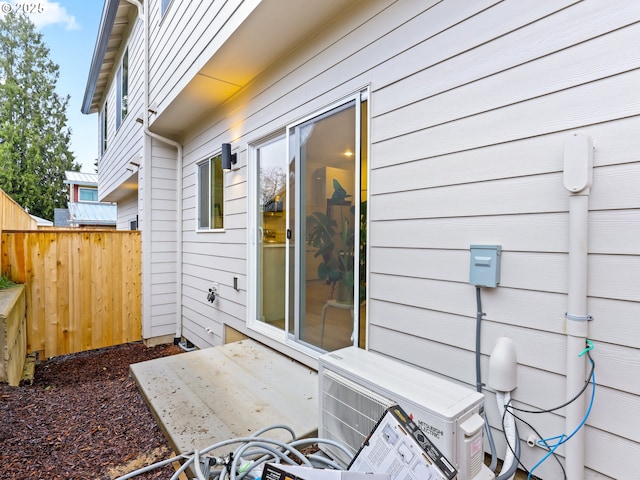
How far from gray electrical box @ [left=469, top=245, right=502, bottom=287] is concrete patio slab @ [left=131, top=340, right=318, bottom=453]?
122 centimetres

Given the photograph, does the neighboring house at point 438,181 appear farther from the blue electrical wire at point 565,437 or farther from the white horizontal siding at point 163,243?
the white horizontal siding at point 163,243

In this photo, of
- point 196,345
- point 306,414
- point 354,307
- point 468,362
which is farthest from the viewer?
point 196,345

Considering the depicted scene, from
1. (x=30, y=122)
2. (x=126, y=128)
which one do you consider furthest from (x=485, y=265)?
(x=30, y=122)

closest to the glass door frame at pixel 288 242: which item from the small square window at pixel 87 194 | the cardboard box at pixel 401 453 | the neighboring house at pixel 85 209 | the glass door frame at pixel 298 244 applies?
the glass door frame at pixel 298 244

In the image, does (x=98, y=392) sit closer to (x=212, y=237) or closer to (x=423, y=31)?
(x=212, y=237)

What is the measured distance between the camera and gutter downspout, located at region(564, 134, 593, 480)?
1186mm

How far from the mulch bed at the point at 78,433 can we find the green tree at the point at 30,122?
21.0 meters

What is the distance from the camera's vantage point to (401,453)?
3.66ft

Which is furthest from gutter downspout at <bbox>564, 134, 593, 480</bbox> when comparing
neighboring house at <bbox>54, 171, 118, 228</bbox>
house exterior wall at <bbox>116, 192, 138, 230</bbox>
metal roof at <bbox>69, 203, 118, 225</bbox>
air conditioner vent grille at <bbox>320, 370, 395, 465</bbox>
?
metal roof at <bbox>69, 203, 118, 225</bbox>

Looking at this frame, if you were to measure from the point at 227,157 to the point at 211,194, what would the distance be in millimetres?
749

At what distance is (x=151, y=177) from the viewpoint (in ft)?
15.4

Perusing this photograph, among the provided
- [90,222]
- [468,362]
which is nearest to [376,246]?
[468,362]

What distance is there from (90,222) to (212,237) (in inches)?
560

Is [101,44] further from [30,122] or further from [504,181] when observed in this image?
[30,122]
